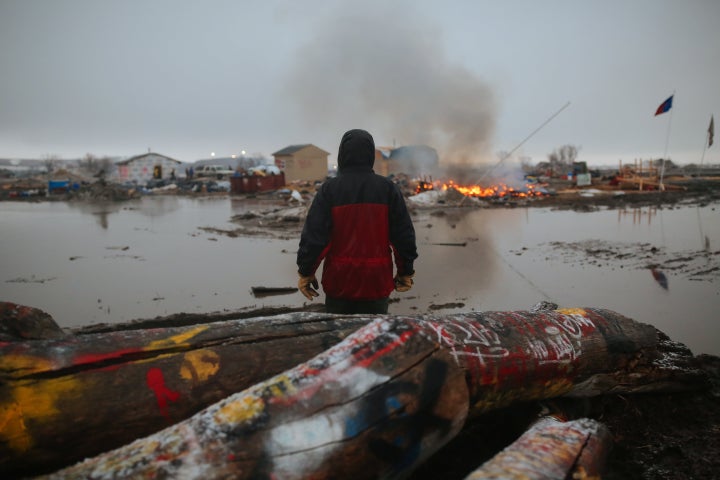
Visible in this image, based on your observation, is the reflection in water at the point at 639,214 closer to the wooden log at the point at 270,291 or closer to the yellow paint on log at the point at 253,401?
the wooden log at the point at 270,291

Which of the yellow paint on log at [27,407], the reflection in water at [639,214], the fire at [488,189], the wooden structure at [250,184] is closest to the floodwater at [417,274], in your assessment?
the reflection in water at [639,214]

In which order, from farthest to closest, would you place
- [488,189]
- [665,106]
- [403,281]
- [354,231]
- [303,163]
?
[303,163], [488,189], [665,106], [403,281], [354,231]

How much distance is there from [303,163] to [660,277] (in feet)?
131

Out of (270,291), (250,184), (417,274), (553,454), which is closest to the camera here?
(553,454)

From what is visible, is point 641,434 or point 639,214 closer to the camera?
point 641,434

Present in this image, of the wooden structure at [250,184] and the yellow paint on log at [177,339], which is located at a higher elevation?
the wooden structure at [250,184]

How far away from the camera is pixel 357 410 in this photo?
1.50 metres

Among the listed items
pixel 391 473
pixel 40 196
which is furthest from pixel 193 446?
pixel 40 196

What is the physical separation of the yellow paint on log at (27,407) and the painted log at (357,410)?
27 cm

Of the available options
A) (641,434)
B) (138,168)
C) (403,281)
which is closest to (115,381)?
(403,281)

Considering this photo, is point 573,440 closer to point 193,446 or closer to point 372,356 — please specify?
point 372,356

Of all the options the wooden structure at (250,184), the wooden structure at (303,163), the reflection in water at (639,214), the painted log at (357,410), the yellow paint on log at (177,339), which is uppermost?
the wooden structure at (303,163)

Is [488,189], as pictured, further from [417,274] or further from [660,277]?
[417,274]

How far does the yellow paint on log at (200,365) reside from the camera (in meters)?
1.76
